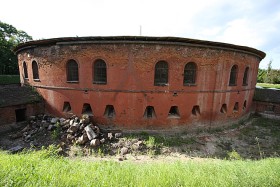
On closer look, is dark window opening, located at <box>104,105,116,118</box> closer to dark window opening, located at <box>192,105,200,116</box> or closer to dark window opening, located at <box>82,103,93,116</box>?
dark window opening, located at <box>82,103,93,116</box>

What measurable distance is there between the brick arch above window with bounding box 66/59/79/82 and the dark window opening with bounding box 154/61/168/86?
5.44 meters

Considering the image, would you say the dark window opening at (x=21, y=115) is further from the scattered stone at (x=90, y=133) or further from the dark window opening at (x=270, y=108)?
the dark window opening at (x=270, y=108)

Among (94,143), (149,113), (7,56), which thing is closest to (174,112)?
(149,113)

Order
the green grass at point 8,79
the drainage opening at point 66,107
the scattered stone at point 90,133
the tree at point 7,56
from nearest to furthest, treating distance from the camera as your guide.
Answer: the scattered stone at point 90,133
the drainage opening at point 66,107
the green grass at point 8,79
the tree at point 7,56

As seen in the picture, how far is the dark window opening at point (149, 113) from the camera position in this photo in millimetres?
10709

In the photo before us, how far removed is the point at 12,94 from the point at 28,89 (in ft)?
4.02

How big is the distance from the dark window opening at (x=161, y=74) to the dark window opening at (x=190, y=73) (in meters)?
1.43

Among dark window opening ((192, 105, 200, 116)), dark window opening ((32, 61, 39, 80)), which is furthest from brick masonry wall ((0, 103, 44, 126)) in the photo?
dark window opening ((192, 105, 200, 116))

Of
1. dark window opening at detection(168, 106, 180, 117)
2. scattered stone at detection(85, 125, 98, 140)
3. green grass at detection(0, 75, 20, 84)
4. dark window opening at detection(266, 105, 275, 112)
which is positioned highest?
green grass at detection(0, 75, 20, 84)

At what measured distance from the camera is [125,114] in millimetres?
10500

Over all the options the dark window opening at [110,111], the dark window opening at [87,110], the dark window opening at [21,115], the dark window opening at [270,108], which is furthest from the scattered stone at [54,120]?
the dark window opening at [270,108]

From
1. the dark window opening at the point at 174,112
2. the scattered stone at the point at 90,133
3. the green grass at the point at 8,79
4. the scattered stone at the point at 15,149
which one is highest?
the green grass at the point at 8,79

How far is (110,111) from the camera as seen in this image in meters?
11.1

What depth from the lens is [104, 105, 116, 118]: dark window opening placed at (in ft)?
35.2
